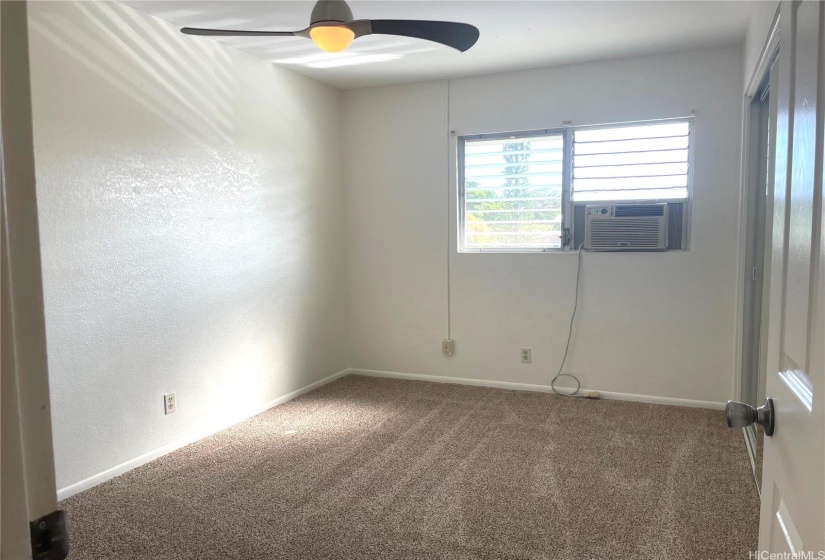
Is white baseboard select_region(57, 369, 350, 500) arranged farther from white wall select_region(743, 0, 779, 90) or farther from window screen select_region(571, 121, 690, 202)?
white wall select_region(743, 0, 779, 90)

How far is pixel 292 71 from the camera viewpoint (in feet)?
13.8

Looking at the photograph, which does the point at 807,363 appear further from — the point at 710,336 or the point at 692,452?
the point at 710,336

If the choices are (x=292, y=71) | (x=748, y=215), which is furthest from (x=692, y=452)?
(x=292, y=71)

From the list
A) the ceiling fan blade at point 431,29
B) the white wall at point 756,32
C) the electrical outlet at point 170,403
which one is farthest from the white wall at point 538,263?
the ceiling fan blade at point 431,29

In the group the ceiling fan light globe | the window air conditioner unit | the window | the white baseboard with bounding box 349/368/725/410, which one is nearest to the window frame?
the window

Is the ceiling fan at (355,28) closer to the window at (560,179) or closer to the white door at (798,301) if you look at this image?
the white door at (798,301)

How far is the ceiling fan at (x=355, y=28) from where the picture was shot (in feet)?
6.91

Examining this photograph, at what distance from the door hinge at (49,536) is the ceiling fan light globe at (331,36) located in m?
1.97

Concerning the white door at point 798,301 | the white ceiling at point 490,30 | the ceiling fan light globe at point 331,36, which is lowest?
the white door at point 798,301

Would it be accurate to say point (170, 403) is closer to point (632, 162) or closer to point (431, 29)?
point (431, 29)

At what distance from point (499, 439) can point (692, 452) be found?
1.06 metres

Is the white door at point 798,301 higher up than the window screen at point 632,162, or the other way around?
the window screen at point 632,162

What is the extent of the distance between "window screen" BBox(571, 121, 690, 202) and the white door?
3171 mm

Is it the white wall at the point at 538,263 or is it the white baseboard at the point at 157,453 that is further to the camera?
the white wall at the point at 538,263
